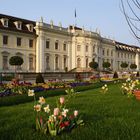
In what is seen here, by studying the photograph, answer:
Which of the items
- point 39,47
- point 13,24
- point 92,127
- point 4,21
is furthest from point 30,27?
point 92,127

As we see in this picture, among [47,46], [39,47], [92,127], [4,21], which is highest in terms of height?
[4,21]

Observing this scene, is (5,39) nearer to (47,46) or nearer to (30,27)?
(30,27)

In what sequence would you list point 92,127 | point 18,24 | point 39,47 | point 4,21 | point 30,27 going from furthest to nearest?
point 39,47 → point 30,27 → point 18,24 → point 4,21 → point 92,127

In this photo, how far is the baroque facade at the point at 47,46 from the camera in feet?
154

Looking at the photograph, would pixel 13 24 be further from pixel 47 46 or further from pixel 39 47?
pixel 47 46

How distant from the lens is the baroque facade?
47.0 metres

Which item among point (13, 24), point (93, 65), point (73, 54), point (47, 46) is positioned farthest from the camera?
point (73, 54)

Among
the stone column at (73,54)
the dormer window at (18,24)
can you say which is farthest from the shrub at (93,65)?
the dormer window at (18,24)

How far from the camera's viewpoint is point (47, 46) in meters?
54.4

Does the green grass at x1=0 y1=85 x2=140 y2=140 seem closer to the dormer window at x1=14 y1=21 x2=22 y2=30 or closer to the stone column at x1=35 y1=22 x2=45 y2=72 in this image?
the dormer window at x1=14 y1=21 x2=22 y2=30

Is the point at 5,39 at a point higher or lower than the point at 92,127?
higher

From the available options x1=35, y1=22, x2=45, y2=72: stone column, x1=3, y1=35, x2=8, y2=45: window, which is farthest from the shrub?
x1=3, y1=35, x2=8, y2=45: window

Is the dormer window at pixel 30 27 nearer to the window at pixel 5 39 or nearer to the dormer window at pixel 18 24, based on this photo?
the dormer window at pixel 18 24

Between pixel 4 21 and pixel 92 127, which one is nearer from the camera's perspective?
pixel 92 127
